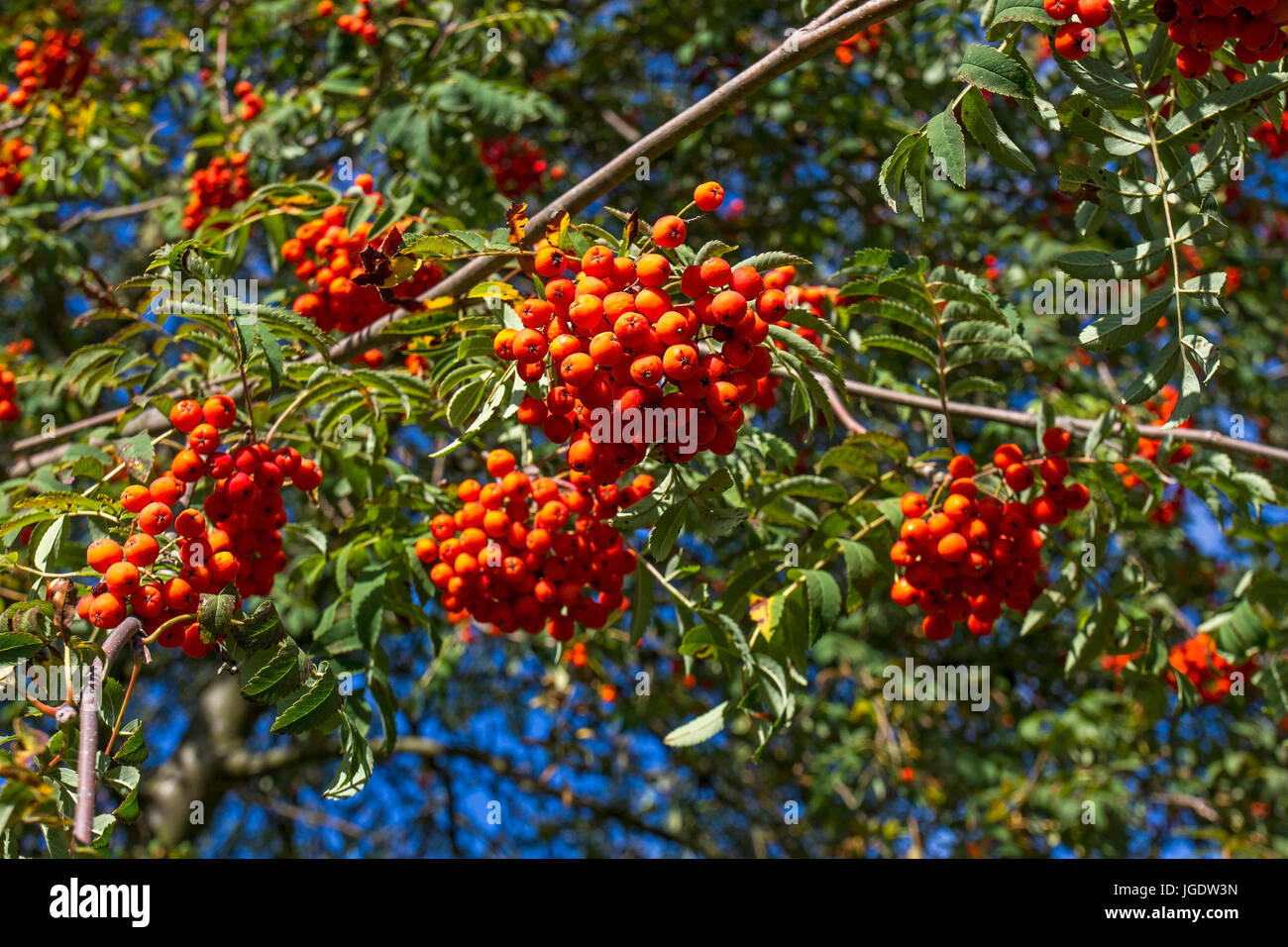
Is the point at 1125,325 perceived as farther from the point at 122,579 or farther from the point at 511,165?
the point at 511,165

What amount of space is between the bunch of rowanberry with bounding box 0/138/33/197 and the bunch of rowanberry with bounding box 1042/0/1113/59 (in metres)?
5.49

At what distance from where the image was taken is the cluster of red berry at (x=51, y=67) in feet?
18.7

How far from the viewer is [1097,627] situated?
11.7 feet

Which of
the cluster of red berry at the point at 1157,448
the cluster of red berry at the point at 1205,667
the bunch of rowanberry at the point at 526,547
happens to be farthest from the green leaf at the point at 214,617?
the cluster of red berry at the point at 1205,667

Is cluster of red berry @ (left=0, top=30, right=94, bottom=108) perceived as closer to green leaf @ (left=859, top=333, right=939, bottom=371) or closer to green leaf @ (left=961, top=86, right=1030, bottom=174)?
green leaf @ (left=859, top=333, right=939, bottom=371)

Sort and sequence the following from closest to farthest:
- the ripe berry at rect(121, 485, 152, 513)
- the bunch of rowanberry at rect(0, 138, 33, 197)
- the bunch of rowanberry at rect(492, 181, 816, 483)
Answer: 1. the bunch of rowanberry at rect(492, 181, 816, 483)
2. the ripe berry at rect(121, 485, 152, 513)
3. the bunch of rowanberry at rect(0, 138, 33, 197)

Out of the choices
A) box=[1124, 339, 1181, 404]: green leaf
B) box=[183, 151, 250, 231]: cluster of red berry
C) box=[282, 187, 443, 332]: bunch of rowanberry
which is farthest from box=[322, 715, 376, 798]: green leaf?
box=[183, 151, 250, 231]: cluster of red berry

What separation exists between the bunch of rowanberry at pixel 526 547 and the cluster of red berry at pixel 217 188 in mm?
2669

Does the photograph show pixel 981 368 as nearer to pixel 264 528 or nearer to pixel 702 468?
pixel 702 468

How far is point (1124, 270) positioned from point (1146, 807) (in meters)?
5.79

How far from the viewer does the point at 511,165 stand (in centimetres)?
577

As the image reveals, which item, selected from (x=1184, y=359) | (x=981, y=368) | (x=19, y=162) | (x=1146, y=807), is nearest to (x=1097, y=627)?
(x=1184, y=359)

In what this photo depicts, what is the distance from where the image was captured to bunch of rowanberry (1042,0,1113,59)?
2355 mm

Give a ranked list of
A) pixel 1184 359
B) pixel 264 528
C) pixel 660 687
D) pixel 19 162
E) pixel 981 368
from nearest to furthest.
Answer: pixel 1184 359
pixel 264 528
pixel 19 162
pixel 981 368
pixel 660 687
